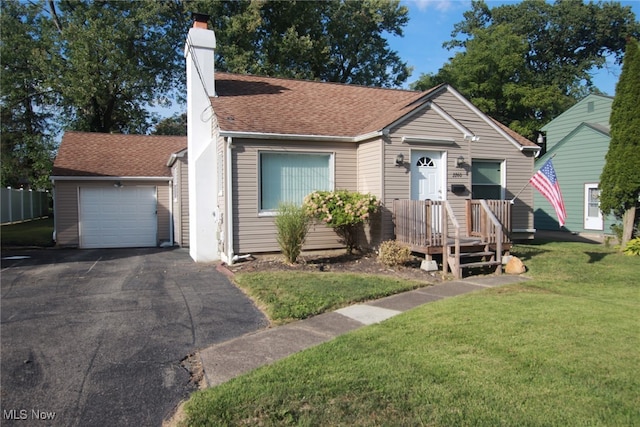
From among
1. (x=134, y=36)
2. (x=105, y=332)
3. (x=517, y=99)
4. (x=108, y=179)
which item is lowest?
(x=105, y=332)

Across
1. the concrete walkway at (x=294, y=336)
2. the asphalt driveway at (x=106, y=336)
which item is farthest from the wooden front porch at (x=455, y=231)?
the asphalt driveway at (x=106, y=336)

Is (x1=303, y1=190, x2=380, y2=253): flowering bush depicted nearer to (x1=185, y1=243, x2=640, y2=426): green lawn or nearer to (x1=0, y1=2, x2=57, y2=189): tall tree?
(x1=185, y1=243, x2=640, y2=426): green lawn

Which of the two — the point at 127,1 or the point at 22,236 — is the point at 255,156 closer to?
the point at 22,236

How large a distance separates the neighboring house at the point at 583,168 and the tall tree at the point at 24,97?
26.5 meters

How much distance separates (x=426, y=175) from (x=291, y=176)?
11.3ft

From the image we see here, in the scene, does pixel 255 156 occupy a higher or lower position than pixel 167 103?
lower

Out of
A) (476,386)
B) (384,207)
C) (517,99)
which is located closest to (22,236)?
(384,207)

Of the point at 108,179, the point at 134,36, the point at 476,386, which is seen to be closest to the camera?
the point at 476,386

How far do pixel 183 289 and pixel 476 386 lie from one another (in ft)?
18.7

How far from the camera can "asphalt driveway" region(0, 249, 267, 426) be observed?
3.67 meters

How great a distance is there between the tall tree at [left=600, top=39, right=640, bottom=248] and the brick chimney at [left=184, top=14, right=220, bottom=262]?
11.6 m

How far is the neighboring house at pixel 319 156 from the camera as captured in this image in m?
10.5

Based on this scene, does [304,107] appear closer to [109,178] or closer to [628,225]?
[109,178]

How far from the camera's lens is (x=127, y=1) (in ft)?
87.1
